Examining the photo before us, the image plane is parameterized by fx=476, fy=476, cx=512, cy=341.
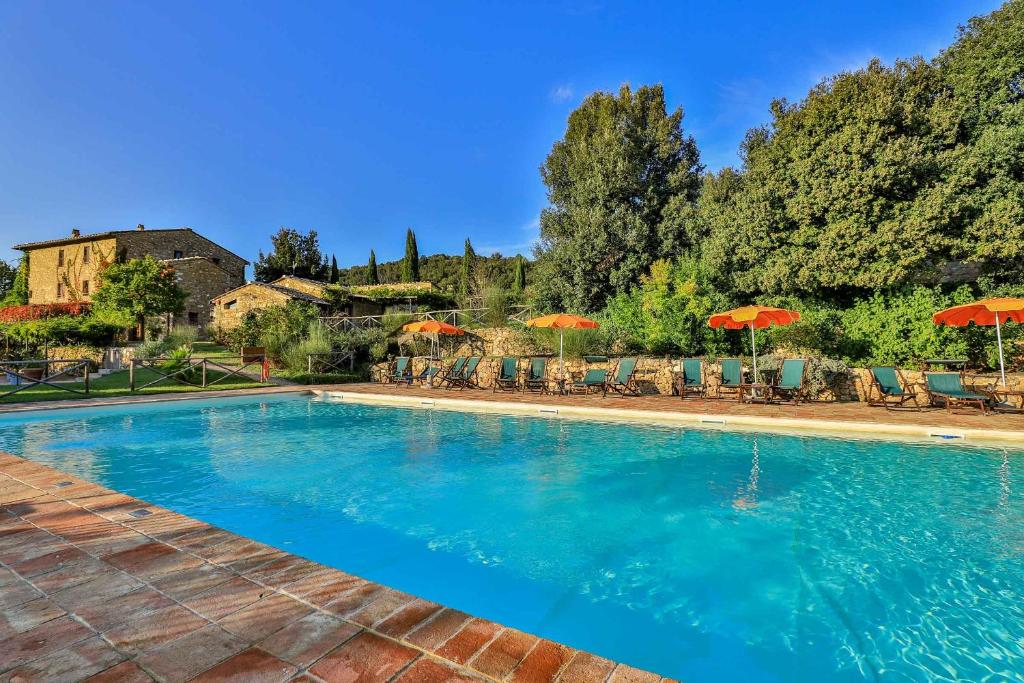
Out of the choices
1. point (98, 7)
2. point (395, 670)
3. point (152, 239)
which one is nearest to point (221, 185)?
point (98, 7)

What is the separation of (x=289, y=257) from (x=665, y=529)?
4582 cm

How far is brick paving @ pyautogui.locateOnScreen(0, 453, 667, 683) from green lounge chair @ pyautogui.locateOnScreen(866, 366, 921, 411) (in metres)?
11.3

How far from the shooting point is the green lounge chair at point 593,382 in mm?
13172

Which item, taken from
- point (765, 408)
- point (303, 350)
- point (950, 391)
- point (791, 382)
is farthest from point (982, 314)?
point (303, 350)

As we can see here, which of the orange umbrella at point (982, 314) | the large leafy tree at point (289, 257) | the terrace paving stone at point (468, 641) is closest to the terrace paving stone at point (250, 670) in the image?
the terrace paving stone at point (468, 641)

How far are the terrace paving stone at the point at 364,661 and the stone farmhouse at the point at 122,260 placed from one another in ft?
116

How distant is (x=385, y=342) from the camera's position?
781 inches

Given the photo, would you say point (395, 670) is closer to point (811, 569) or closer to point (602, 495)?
point (811, 569)

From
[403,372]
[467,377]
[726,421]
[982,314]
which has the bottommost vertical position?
[726,421]

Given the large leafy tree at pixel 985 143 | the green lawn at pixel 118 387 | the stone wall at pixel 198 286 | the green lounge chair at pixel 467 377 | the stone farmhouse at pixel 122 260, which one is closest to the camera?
the green lawn at pixel 118 387

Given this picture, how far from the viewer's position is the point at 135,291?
79.2 feet

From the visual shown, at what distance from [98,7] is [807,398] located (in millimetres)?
17944

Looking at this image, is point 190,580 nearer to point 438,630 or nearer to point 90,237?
point 438,630

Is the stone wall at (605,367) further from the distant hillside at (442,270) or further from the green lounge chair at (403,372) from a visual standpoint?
the distant hillside at (442,270)
